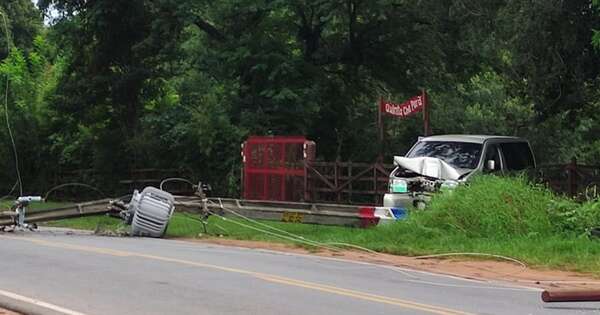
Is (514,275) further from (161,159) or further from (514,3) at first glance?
(161,159)

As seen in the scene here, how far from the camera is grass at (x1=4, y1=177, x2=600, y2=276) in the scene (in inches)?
551

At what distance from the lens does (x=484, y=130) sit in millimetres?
29859

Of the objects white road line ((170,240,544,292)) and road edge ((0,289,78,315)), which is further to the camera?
white road line ((170,240,544,292))

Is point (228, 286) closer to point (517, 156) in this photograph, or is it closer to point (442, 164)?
point (442, 164)

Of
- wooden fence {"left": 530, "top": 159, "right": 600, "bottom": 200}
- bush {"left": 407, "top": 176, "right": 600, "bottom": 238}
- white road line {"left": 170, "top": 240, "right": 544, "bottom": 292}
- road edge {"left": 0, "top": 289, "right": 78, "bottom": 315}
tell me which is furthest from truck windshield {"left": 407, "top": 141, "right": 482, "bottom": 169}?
road edge {"left": 0, "top": 289, "right": 78, "bottom": 315}

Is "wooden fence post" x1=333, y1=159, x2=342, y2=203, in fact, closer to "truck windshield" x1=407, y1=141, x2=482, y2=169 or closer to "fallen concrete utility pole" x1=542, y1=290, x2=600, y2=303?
"truck windshield" x1=407, y1=141, x2=482, y2=169

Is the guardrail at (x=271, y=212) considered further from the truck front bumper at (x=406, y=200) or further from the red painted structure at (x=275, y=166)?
the red painted structure at (x=275, y=166)

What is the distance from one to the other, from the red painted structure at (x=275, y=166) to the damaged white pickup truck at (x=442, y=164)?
18.2 ft

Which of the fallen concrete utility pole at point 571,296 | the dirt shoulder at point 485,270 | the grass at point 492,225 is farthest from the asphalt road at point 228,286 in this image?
the fallen concrete utility pole at point 571,296

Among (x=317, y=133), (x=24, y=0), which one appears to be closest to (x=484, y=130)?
(x=317, y=133)

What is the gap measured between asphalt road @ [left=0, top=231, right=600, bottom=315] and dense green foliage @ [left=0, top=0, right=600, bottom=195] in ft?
34.5

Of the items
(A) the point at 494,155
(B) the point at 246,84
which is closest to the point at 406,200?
(A) the point at 494,155

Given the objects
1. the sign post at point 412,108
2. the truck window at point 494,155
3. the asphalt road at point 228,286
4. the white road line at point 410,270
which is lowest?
the white road line at point 410,270

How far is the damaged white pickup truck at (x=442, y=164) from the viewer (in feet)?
53.5
